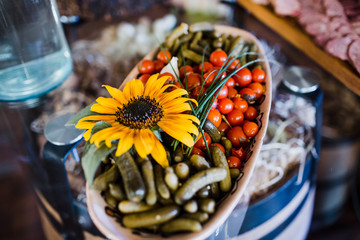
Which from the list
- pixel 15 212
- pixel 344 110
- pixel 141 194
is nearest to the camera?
pixel 141 194

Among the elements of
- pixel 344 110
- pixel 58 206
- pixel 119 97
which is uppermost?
pixel 119 97

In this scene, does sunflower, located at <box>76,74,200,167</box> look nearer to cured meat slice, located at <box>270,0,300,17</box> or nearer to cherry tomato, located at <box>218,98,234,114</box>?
cherry tomato, located at <box>218,98,234,114</box>

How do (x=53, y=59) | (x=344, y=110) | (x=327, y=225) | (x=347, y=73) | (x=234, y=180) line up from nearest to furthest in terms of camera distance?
(x=234, y=180), (x=347, y=73), (x=53, y=59), (x=344, y=110), (x=327, y=225)

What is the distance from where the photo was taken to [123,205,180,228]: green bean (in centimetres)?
66

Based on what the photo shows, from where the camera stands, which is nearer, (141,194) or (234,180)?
(141,194)

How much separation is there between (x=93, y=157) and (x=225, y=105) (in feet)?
1.39

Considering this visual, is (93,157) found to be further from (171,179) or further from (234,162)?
(234,162)

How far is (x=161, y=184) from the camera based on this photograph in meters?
0.69

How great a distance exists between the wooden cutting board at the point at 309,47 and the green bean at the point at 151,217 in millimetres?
772

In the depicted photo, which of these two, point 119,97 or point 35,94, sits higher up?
point 119,97

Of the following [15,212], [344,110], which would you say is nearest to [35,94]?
[15,212]

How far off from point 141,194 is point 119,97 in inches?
11.4

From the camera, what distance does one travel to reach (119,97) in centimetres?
84

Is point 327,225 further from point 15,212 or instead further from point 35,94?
point 15,212
